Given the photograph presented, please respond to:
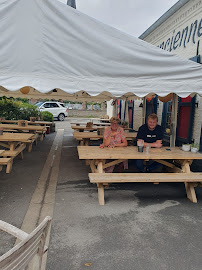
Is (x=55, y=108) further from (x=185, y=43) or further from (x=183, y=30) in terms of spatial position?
(x=185, y=43)

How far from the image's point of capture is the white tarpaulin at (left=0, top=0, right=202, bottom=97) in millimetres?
3248

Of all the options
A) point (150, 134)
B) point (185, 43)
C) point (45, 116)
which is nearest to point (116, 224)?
point (150, 134)

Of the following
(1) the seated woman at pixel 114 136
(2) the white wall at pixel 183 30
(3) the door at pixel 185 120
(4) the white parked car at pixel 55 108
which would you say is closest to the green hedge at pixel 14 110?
(2) the white wall at pixel 183 30

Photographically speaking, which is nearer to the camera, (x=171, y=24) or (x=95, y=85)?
(x=95, y=85)

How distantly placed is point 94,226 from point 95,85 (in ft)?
6.78

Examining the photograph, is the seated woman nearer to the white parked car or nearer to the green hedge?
the green hedge

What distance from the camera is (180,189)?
4285 millimetres

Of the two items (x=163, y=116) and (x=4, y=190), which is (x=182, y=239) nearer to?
(x=4, y=190)

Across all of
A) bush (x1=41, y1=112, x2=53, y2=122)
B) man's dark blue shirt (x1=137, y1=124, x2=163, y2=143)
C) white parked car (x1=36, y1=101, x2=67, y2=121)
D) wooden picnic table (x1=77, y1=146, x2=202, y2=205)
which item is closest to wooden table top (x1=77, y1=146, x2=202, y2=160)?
wooden picnic table (x1=77, y1=146, x2=202, y2=205)

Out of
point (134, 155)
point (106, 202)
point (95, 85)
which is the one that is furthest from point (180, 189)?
point (95, 85)

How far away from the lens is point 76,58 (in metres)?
3.47

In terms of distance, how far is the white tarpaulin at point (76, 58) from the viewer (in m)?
3.25

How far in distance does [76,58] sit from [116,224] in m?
2.55

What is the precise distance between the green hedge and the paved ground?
21.6 ft
